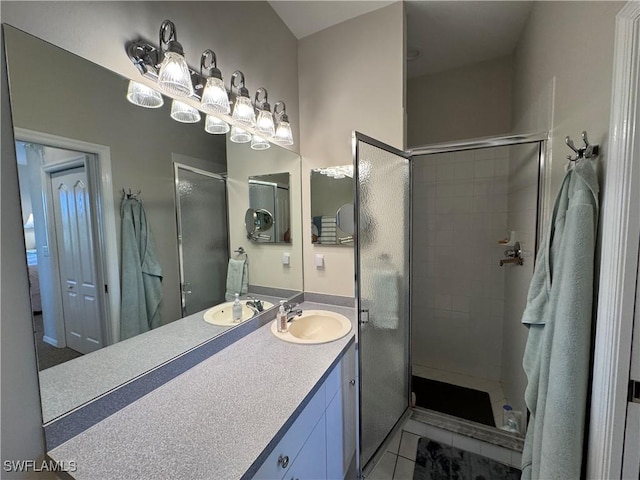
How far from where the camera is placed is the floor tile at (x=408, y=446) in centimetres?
168

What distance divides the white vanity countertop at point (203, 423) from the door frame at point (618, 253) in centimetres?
96

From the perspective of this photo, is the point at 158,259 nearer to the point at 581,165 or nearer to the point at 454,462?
the point at 581,165

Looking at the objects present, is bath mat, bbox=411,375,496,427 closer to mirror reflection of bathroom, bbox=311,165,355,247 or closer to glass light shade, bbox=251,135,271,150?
mirror reflection of bathroom, bbox=311,165,355,247

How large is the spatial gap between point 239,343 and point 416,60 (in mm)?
2649

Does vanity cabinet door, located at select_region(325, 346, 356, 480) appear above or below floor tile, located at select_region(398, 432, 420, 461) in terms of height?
above

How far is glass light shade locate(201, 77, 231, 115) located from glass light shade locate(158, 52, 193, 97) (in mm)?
116

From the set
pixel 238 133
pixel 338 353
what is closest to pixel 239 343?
pixel 338 353

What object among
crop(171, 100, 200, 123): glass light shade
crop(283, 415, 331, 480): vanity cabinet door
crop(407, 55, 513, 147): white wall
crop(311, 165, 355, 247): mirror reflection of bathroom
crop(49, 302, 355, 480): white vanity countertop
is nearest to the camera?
crop(49, 302, 355, 480): white vanity countertop

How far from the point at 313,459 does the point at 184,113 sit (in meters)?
1.60

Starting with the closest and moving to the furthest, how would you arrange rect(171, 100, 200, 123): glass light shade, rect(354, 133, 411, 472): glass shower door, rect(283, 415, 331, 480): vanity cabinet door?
rect(283, 415, 331, 480): vanity cabinet door → rect(171, 100, 200, 123): glass light shade → rect(354, 133, 411, 472): glass shower door

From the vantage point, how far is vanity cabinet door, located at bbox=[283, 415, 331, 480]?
0.98 m

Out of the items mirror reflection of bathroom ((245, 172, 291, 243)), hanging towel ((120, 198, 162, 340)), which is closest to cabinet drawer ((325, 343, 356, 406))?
hanging towel ((120, 198, 162, 340))

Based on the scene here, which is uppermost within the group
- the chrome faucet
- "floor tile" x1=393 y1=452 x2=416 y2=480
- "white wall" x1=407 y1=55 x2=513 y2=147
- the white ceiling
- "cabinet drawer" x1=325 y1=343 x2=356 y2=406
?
the white ceiling

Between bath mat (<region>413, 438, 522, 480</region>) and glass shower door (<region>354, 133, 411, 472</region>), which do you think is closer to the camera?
glass shower door (<region>354, 133, 411, 472</region>)
